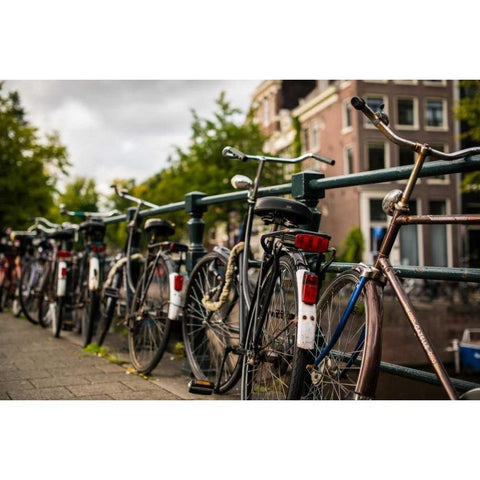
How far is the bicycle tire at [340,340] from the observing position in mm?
2151

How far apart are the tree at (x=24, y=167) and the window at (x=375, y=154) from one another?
1373 cm

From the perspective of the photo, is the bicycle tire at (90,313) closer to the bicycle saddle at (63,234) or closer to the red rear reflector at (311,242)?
the bicycle saddle at (63,234)

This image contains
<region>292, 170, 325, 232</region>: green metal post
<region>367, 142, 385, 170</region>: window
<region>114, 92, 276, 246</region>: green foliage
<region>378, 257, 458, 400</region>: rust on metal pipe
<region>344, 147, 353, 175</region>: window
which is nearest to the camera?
<region>378, 257, 458, 400</region>: rust on metal pipe

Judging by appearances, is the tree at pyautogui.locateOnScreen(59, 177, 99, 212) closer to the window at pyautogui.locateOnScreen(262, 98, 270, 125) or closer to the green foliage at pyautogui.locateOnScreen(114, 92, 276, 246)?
the window at pyautogui.locateOnScreen(262, 98, 270, 125)

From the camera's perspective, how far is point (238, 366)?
9.62 feet

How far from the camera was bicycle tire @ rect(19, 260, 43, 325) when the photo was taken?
6.54 m

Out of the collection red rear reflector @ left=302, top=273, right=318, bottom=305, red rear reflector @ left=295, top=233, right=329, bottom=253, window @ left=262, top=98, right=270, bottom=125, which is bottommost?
red rear reflector @ left=302, top=273, right=318, bottom=305

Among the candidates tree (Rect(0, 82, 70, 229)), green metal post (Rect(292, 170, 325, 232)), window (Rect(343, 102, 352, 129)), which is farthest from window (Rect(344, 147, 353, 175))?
green metal post (Rect(292, 170, 325, 232))

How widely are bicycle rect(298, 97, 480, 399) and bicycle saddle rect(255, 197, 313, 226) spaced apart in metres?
0.29

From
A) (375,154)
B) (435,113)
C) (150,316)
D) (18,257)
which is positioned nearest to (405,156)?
(375,154)

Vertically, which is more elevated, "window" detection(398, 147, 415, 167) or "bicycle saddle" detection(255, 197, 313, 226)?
"window" detection(398, 147, 415, 167)

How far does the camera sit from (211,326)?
339 centimetres

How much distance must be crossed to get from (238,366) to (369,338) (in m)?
1.10
